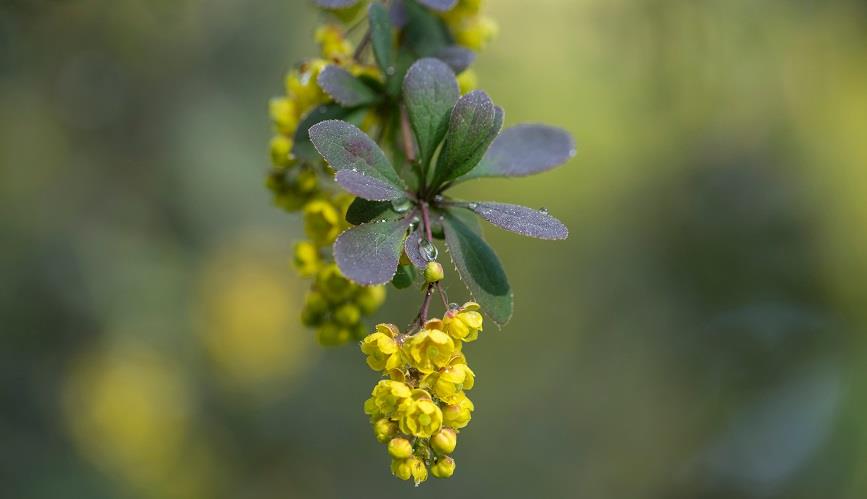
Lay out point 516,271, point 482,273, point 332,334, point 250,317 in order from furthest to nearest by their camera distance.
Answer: point 516,271 → point 250,317 → point 332,334 → point 482,273

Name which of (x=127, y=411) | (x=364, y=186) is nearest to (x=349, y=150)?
(x=364, y=186)

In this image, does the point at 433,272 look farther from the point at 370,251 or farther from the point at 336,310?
the point at 336,310

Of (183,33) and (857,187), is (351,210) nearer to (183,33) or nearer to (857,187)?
(183,33)

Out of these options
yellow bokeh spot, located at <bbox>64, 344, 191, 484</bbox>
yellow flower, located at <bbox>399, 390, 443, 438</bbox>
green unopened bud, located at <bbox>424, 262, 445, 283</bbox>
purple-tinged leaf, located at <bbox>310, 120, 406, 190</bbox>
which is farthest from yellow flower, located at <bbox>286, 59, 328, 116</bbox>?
yellow bokeh spot, located at <bbox>64, 344, 191, 484</bbox>

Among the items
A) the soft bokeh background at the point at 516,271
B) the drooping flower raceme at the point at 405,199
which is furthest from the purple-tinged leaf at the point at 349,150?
the soft bokeh background at the point at 516,271

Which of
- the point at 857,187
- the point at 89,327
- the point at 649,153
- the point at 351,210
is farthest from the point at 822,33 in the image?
the point at 89,327

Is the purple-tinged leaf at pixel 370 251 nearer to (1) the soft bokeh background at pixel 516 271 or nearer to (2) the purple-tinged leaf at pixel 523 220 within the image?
(2) the purple-tinged leaf at pixel 523 220
